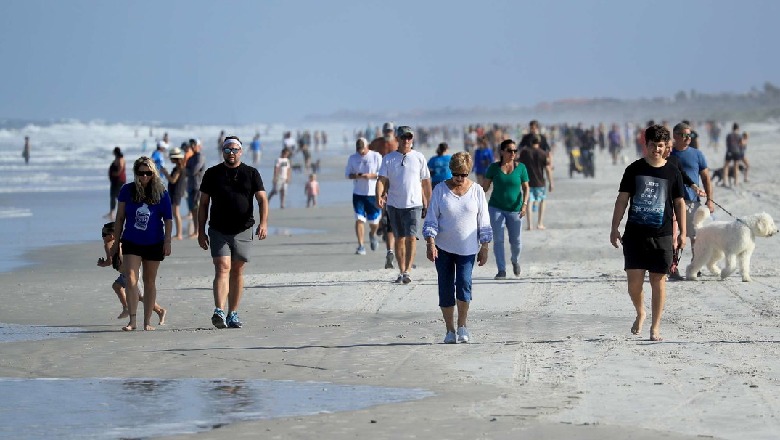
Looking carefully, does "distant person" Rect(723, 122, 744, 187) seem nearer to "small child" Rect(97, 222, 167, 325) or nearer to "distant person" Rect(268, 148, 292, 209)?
"distant person" Rect(268, 148, 292, 209)

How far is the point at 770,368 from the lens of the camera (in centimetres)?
911

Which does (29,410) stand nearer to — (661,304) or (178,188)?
(661,304)

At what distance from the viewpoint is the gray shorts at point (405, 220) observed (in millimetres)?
14133

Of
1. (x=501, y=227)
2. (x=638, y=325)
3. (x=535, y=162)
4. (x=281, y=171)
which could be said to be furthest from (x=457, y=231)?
(x=281, y=171)

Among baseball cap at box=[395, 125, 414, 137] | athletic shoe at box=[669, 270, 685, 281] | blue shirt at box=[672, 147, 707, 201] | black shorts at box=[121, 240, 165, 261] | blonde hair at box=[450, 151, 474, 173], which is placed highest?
baseball cap at box=[395, 125, 414, 137]

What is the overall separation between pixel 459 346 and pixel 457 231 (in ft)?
2.99

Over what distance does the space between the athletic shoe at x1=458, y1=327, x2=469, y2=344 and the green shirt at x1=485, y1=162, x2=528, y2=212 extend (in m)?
4.46

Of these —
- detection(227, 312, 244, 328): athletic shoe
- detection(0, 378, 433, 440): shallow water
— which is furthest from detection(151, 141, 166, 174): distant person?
detection(0, 378, 433, 440): shallow water

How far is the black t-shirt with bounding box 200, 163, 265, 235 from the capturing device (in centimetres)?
1130

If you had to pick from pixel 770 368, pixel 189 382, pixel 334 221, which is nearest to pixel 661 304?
pixel 770 368

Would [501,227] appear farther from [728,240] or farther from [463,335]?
[463,335]

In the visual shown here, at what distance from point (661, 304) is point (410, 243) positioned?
4285mm

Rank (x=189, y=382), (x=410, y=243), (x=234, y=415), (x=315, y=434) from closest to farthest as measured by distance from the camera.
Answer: (x=315, y=434)
(x=234, y=415)
(x=189, y=382)
(x=410, y=243)

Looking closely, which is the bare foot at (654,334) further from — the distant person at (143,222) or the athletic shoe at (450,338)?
the distant person at (143,222)
